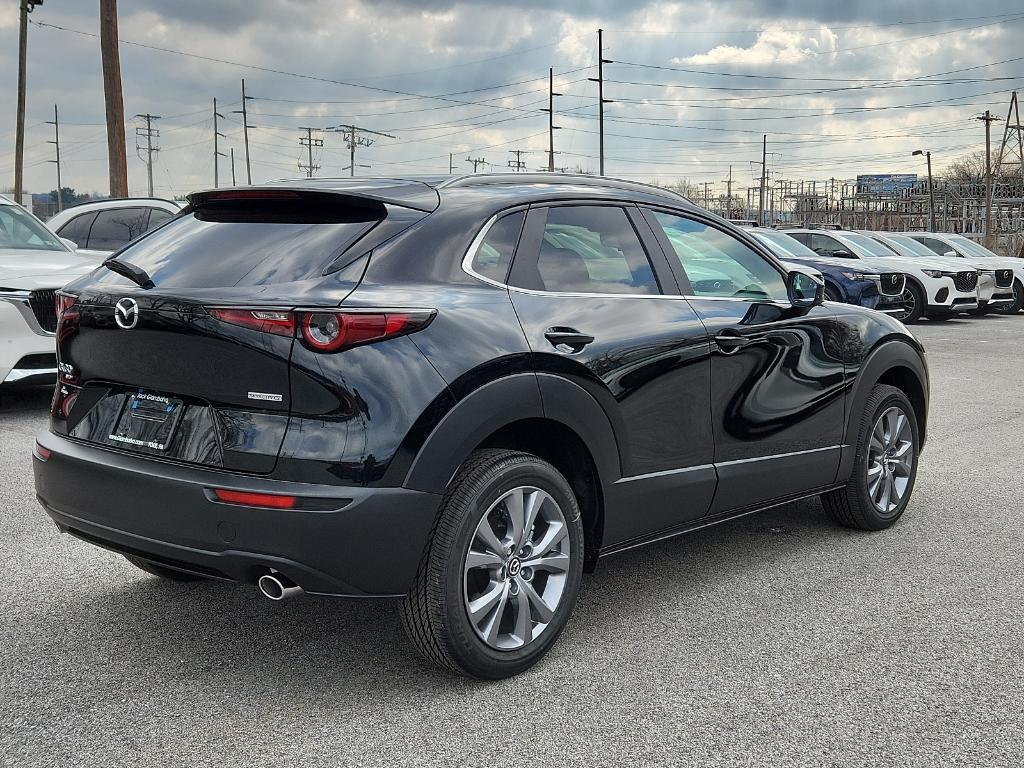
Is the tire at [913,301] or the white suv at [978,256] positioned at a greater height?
the white suv at [978,256]

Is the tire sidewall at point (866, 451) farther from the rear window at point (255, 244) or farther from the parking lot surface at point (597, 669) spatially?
the rear window at point (255, 244)

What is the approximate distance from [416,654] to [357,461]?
96 centimetres

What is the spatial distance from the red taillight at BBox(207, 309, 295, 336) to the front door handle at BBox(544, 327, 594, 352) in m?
0.90

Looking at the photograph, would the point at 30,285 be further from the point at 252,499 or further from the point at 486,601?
the point at 486,601

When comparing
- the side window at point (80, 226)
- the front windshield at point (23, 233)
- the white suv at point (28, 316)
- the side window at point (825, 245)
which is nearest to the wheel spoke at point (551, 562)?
the white suv at point (28, 316)

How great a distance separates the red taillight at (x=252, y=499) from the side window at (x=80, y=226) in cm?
Result: 1103

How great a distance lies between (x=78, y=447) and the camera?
144 inches

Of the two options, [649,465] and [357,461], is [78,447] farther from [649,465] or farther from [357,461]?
[649,465]

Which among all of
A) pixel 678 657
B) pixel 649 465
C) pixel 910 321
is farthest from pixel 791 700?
pixel 910 321

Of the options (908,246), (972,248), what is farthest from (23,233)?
(972,248)

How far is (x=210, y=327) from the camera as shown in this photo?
10.9ft

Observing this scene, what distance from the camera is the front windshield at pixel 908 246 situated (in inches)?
904

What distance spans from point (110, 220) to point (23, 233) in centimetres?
321

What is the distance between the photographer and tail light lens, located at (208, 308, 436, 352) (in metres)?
3.20
